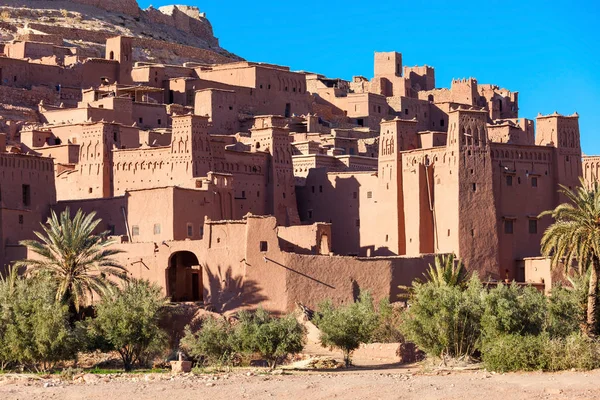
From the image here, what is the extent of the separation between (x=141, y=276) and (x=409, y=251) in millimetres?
10334

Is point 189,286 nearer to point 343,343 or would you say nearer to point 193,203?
point 193,203

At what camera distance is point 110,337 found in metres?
43.4

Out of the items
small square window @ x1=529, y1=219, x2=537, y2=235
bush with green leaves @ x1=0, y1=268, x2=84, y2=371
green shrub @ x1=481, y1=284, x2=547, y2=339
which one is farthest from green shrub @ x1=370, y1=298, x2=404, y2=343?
bush with green leaves @ x1=0, y1=268, x2=84, y2=371

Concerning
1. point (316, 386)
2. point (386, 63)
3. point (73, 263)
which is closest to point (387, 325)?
point (73, 263)

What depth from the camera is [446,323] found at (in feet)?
140

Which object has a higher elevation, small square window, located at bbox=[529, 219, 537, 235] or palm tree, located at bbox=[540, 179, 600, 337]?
small square window, located at bbox=[529, 219, 537, 235]

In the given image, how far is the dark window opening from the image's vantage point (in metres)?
54.8

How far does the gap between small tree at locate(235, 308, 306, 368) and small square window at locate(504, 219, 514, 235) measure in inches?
539

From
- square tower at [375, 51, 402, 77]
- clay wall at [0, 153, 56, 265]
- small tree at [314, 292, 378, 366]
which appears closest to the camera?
small tree at [314, 292, 378, 366]

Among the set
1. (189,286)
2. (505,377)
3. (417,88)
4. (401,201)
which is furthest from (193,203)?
(417,88)

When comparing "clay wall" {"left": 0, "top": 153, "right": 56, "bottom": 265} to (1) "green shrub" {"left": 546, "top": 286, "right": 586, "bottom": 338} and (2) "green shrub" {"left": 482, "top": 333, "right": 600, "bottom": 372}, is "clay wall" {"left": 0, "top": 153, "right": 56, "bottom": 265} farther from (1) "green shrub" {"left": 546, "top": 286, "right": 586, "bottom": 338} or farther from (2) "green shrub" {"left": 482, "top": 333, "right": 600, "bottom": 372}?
(2) "green shrub" {"left": 482, "top": 333, "right": 600, "bottom": 372}

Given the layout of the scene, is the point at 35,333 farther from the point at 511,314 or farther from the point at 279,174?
the point at 279,174

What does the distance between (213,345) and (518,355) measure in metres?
8.91

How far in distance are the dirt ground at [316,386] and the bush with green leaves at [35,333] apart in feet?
6.75
